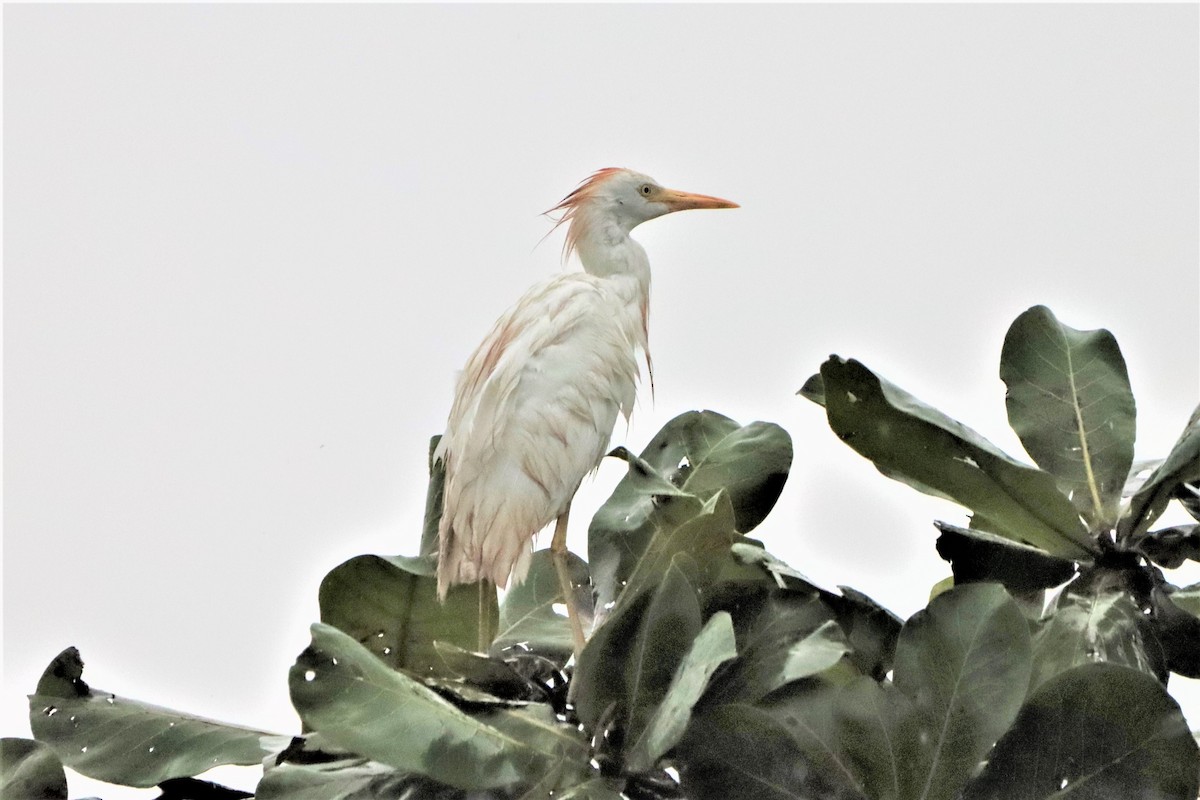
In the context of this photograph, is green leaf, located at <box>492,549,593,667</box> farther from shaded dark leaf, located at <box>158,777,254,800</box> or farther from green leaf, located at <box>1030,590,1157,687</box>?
green leaf, located at <box>1030,590,1157,687</box>

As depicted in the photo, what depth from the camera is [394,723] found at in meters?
0.44

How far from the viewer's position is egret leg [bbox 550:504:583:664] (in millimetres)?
641

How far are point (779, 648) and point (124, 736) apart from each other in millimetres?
320

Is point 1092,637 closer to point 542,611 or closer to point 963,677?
point 963,677

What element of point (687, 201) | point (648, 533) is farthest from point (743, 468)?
point (687, 201)

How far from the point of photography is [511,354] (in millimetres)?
817

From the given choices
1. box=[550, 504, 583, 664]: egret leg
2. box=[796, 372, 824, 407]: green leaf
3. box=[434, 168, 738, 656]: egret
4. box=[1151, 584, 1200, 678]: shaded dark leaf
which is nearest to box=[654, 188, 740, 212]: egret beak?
box=[434, 168, 738, 656]: egret

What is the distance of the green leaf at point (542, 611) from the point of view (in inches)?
26.3

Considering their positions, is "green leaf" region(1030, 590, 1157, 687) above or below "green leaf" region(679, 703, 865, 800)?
above

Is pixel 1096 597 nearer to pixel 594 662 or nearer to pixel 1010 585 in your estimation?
pixel 1010 585

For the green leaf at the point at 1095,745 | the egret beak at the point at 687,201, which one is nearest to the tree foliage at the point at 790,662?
the green leaf at the point at 1095,745

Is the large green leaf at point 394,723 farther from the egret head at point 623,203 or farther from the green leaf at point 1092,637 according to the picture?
the egret head at point 623,203

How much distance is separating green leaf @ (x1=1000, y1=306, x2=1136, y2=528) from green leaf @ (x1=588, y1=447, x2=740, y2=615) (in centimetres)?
15

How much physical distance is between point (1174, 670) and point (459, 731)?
0.32 m
